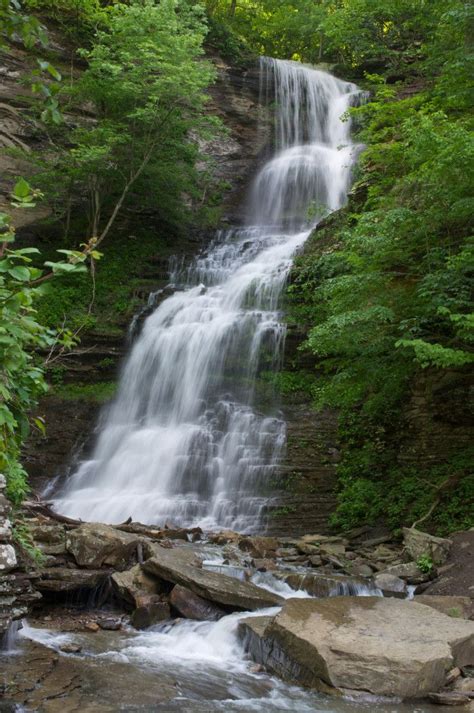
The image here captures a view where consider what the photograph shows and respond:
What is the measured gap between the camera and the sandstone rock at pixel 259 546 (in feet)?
29.1

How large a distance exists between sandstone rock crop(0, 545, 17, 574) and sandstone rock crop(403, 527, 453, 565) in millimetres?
5226

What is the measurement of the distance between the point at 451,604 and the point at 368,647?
179 centimetres

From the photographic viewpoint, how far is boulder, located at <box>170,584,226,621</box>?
663 cm

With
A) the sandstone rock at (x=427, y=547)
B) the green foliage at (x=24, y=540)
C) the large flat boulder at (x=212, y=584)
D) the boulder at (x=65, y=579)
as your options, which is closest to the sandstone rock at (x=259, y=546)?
the large flat boulder at (x=212, y=584)

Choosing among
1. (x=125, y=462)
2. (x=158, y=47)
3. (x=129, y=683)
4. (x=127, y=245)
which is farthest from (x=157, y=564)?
(x=127, y=245)

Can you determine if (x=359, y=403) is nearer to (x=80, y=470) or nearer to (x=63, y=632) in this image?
(x=80, y=470)

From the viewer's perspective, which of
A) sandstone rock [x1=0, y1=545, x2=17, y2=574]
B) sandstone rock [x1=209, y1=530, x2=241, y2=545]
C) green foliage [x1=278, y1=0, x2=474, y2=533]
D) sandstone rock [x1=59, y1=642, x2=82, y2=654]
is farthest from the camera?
sandstone rock [x1=209, y1=530, x2=241, y2=545]

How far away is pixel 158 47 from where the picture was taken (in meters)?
15.7

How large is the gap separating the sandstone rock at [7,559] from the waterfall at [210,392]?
20.6 feet

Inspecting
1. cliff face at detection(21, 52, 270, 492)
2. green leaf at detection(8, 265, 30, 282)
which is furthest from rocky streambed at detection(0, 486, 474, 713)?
green leaf at detection(8, 265, 30, 282)

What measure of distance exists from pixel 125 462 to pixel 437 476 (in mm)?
6423

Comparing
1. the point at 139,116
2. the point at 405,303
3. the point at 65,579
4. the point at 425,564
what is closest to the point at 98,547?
the point at 65,579

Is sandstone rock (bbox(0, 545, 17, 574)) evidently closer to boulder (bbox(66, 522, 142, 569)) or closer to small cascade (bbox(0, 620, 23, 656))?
small cascade (bbox(0, 620, 23, 656))

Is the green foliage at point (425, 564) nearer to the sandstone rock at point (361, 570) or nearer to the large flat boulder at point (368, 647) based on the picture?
the sandstone rock at point (361, 570)
